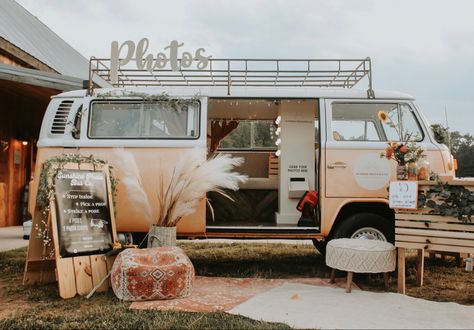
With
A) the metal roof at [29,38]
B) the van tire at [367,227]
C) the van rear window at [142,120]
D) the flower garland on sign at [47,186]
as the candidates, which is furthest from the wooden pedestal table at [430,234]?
the metal roof at [29,38]

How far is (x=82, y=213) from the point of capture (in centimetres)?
475

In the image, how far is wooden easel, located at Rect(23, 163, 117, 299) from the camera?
440 centimetres

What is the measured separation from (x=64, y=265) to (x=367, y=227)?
354 cm

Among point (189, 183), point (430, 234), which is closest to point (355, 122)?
point (430, 234)

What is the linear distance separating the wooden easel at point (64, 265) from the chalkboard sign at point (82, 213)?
2.1 inches

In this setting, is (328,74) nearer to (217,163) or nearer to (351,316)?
(217,163)

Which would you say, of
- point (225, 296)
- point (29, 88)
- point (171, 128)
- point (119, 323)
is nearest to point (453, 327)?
point (225, 296)

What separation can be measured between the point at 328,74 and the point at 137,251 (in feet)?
12.1

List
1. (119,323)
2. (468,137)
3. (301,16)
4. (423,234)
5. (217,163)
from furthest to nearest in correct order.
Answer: (468,137) → (301,16) → (217,163) → (423,234) → (119,323)

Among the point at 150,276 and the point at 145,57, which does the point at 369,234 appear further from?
the point at 145,57

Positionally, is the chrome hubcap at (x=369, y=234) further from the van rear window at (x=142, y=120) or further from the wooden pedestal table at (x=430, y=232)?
the van rear window at (x=142, y=120)

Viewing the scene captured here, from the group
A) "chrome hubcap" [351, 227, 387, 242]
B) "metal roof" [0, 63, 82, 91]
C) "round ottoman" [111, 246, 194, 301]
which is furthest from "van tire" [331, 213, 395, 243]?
"metal roof" [0, 63, 82, 91]

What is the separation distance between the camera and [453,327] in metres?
3.52

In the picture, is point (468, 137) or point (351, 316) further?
point (468, 137)
